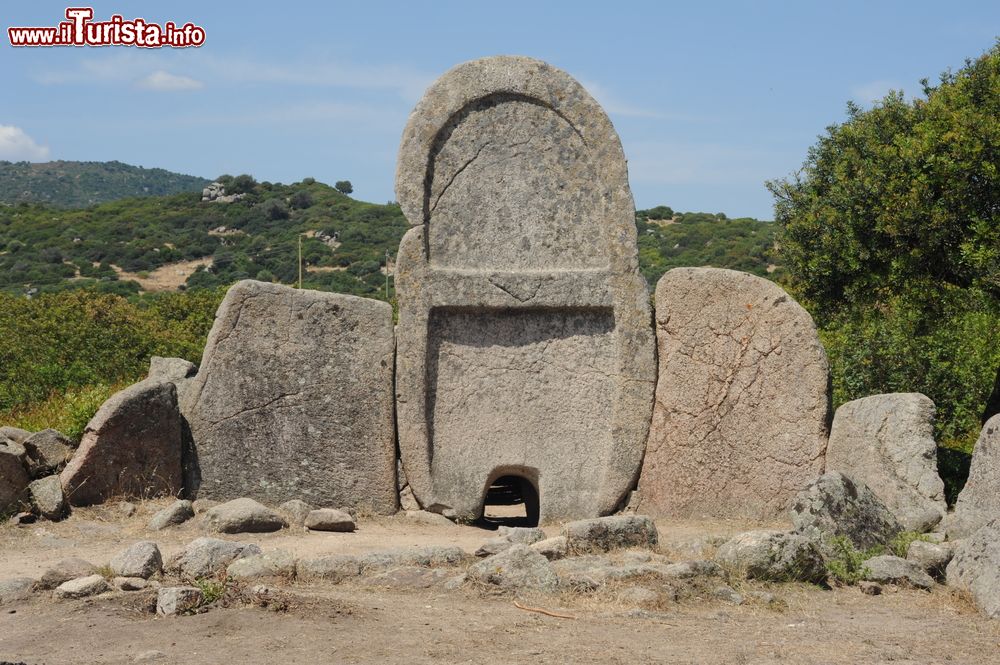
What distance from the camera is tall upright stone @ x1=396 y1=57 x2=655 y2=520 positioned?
10.8 metres

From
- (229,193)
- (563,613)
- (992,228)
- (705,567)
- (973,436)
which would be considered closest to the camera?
(563,613)

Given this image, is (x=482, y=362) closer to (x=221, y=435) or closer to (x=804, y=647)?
(x=221, y=435)

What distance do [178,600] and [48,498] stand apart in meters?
3.47

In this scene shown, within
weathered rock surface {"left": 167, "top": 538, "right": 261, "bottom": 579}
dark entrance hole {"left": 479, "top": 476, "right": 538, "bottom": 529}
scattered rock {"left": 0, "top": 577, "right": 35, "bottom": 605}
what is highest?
weathered rock surface {"left": 167, "top": 538, "right": 261, "bottom": 579}

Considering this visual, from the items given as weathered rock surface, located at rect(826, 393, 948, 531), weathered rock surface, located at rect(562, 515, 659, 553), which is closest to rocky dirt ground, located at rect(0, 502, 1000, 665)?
weathered rock surface, located at rect(562, 515, 659, 553)

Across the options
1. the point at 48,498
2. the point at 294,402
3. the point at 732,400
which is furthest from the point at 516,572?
the point at 48,498

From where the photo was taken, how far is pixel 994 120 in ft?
38.6

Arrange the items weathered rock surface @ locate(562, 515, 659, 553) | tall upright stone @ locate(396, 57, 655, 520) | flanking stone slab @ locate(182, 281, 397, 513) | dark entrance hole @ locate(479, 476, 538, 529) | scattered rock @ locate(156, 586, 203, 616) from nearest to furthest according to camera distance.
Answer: scattered rock @ locate(156, 586, 203, 616)
weathered rock surface @ locate(562, 515, 659, 553)
flanking stone slab @ locate(182, 281, 397, 513)
tall upright stone @ locate(396, 57, 655, 520)
dark entrance hole @ locate(479, 476, 538, 529)

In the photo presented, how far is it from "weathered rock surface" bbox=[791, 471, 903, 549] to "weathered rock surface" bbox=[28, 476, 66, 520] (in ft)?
18.4

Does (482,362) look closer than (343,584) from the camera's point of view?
No

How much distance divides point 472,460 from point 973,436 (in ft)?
22.9

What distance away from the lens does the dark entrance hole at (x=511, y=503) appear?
39.1ft

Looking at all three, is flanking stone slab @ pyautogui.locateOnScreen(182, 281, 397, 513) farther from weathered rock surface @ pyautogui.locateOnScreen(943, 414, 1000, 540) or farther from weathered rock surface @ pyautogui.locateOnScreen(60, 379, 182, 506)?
weathered rock surface @ pyautogui.locateOnScreen(943, 414, 1000, 540)

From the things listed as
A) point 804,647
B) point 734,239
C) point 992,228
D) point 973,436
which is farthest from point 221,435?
point 734,239
